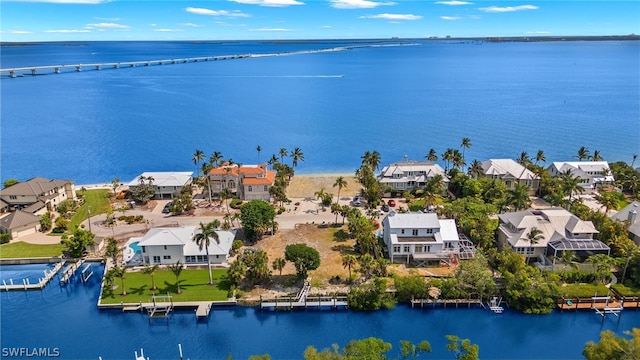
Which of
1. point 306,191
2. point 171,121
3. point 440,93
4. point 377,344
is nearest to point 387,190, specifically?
point 306,191

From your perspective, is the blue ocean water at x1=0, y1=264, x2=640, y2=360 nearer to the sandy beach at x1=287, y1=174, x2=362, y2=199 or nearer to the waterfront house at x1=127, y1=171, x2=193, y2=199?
the waterfront house at x1=127, y1=171, x2=193, y2=199

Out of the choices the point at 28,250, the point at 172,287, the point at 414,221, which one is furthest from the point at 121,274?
the point at 414,221

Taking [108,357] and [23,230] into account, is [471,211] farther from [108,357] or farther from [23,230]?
[23,230]

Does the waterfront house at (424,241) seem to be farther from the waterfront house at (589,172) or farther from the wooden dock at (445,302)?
the waterfront house at (589,172)

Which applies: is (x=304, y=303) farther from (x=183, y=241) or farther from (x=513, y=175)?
(x=513, y=175)

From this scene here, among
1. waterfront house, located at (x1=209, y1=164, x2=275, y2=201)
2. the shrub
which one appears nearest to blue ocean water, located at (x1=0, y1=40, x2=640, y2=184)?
waterfront house, located at (x1=209, y1=164, x2=275, y2=201)

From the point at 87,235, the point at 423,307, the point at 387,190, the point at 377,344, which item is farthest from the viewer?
the point at 387,190

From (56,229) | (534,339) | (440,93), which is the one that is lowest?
(534,339)

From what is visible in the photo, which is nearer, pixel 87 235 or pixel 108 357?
pixel 108 357

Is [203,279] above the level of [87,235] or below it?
below
